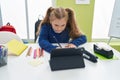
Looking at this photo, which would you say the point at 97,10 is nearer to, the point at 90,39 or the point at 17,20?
the point at 90,39

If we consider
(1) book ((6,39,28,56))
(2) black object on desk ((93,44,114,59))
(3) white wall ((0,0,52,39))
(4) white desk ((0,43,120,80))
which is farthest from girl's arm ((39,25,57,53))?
(3) white wall ((0,0,52,39))

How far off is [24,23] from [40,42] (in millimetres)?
1439

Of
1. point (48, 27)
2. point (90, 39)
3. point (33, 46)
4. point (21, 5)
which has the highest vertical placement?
point (21, 5)

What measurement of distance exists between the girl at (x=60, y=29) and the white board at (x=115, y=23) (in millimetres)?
1093

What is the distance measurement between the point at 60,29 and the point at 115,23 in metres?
1.32

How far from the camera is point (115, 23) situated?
101 inches

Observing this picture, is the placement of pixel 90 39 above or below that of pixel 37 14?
below

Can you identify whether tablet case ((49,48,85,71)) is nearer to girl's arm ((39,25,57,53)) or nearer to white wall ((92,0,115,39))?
girl's arm ((39,25,57,53))

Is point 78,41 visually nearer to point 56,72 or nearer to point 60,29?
point 60,29

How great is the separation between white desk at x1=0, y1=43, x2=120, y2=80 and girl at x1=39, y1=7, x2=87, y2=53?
1.14 ft

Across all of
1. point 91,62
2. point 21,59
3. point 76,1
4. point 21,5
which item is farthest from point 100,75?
point 21,5

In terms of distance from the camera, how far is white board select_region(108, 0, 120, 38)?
2480mm

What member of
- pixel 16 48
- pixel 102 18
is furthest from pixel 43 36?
pixel 102 18

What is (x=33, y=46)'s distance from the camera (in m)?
1.49
